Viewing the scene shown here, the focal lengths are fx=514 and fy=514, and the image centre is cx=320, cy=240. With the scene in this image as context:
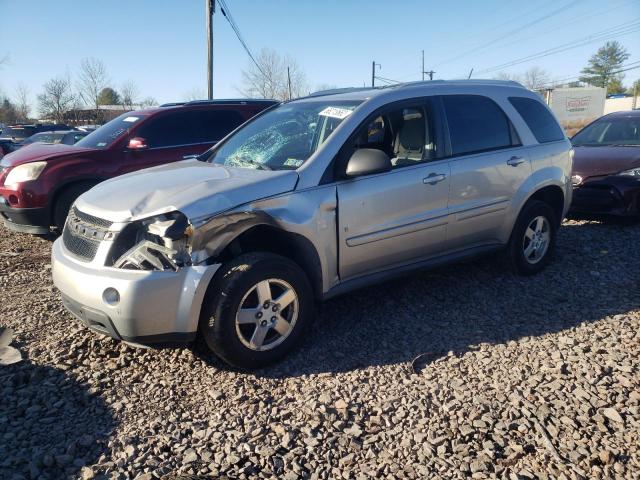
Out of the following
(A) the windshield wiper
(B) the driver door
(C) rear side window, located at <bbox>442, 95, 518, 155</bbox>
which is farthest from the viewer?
(C) rear side window, located at <bbox>442, 95, 518, 155</bbox>

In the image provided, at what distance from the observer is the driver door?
144 inches

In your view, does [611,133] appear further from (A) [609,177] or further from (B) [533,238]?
(B) [533,238]

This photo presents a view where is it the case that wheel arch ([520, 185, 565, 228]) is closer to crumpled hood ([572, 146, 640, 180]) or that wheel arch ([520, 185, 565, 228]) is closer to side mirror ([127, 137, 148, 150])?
crumpled hood ([572, 146, 640, 180])

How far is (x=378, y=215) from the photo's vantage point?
375cm

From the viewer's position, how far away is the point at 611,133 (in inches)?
309

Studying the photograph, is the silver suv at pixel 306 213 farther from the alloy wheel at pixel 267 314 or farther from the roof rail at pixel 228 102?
the roof rail at pixel 228 102

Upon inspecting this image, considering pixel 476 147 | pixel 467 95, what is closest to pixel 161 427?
pixel 476 147

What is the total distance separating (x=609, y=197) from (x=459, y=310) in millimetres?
3749

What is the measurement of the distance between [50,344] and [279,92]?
36.5m

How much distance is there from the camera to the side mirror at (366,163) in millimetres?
3553

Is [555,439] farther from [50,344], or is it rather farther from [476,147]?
[50,344]

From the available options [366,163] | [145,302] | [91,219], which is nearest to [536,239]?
[366,163]

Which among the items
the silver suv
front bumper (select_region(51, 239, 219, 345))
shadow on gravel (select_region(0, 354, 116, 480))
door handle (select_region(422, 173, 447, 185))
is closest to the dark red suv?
the silver suv

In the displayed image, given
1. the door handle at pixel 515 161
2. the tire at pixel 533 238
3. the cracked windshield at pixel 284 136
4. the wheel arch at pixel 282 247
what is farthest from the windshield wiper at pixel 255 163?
the tire at pixel 533 238
